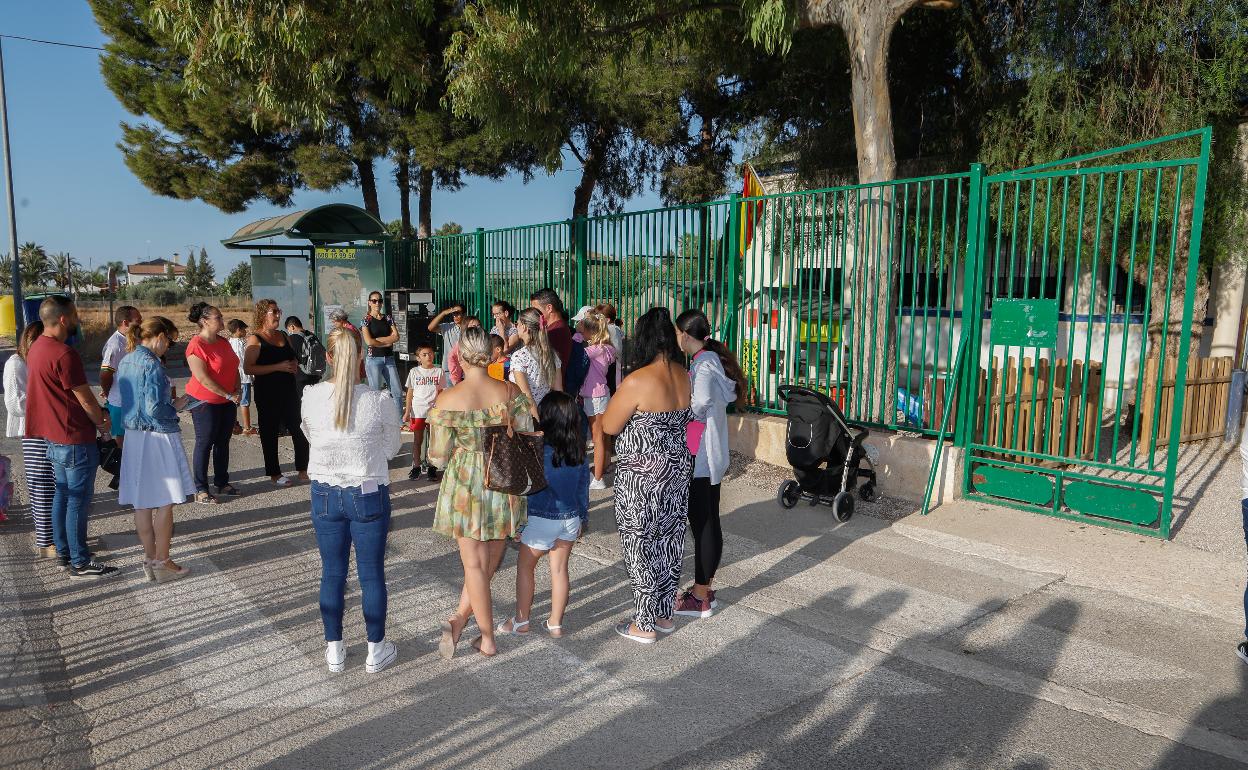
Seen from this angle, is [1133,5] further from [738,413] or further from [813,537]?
[813,537]

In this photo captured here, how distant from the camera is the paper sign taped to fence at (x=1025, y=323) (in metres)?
6.50

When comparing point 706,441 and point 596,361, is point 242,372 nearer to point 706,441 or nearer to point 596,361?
point 596,361

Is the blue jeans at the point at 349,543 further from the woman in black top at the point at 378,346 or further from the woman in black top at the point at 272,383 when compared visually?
the woman in black top at the point at 378,346

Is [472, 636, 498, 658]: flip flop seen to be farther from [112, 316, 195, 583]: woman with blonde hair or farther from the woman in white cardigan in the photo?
the woman in white cardigan

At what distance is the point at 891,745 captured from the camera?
11.5 feet

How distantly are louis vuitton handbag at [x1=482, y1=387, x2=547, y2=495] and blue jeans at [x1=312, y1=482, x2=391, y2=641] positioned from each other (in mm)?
522

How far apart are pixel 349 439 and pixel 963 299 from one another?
5150 mm

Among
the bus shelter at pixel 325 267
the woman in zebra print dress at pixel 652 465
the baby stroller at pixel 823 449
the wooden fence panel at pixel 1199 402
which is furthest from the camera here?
the bus shelter at pixel 325 267

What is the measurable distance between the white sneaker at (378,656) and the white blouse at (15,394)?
349 cm

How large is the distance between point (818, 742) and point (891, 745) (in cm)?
29

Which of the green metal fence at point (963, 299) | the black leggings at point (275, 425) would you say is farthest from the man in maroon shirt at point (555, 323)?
the black leggings at point (275, 425)

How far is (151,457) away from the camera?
17.7 feet

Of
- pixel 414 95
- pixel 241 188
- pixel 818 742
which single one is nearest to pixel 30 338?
pixel 818 742

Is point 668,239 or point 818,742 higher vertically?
point 668,239
